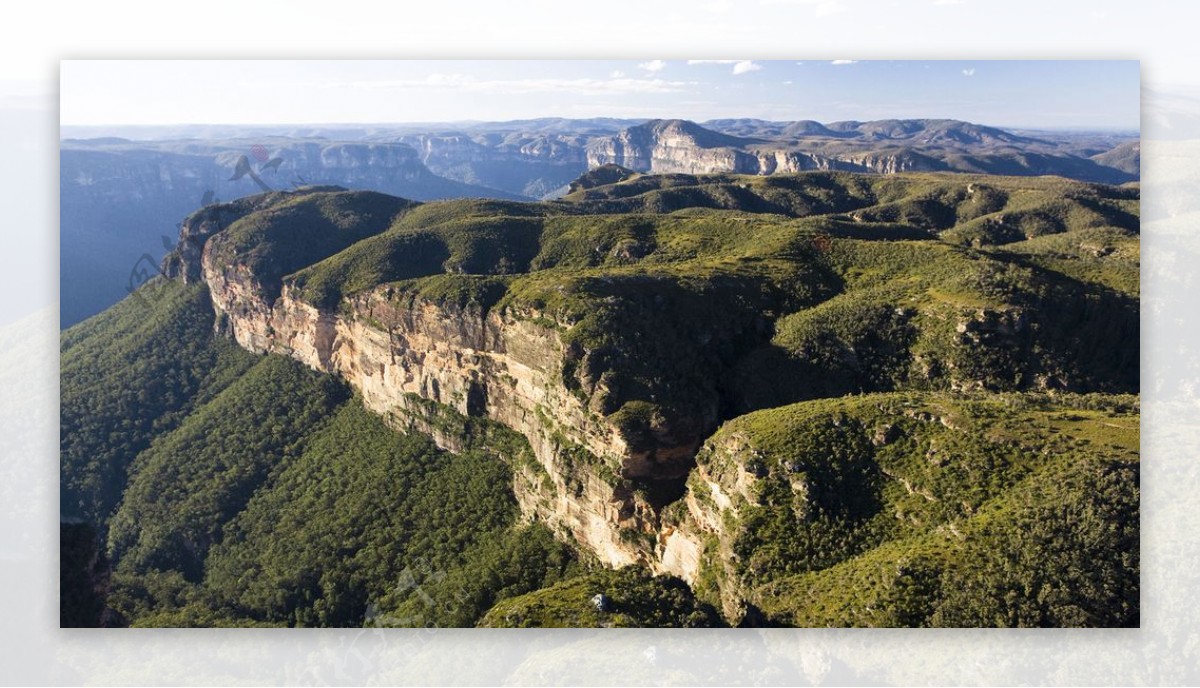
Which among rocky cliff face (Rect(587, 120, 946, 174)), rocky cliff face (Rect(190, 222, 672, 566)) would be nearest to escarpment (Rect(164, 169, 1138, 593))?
rocky cliff face (Rect(190, 222, 672, 566))

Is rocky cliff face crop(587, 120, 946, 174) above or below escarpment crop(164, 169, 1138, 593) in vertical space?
above

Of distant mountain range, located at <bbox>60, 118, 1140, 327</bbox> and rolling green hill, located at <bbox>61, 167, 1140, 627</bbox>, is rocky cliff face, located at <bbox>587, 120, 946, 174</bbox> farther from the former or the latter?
rolling green hill, located at <bbox>61, 167, 1140, 627</bbox>

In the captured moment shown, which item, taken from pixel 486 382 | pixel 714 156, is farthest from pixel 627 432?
pixel 714 156

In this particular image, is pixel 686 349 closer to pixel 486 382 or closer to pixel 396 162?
pixel 486 382

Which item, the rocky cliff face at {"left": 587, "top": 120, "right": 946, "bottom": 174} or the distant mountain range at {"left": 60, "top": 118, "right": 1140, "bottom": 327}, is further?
the rocky cliff face at {"left": 587, "top": 120, "right": 946, "bottom": 174}

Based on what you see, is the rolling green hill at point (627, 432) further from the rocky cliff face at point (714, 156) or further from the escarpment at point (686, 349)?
the rocky cliff face at point (714, 156)

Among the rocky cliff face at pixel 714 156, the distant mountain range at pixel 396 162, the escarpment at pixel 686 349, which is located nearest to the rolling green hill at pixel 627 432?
the escarpment at pixel 686 349

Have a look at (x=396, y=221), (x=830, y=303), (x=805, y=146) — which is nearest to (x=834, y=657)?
(x=830, y=303)
